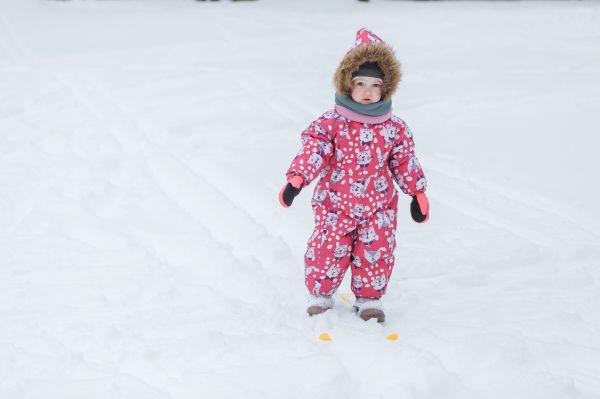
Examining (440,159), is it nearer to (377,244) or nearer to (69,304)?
(377,244)

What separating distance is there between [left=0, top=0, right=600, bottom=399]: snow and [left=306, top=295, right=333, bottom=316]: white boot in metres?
0.04

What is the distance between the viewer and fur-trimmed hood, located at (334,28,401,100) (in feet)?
9.77

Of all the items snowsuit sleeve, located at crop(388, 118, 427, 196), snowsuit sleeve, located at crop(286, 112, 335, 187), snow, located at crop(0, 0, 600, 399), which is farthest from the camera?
snowsuit sleeve, located at crop(388, 118, 427, 196)

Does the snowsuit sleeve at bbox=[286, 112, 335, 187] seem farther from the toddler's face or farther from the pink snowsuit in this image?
the toddler's face

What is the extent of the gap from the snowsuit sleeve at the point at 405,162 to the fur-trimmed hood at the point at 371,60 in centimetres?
18

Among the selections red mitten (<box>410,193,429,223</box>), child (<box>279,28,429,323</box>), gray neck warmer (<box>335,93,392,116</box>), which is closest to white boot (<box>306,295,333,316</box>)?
child (<box>279,28,429,323</box>)

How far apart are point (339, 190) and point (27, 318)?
5.00 feet

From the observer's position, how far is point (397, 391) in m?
2.64

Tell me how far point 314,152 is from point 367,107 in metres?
0.29

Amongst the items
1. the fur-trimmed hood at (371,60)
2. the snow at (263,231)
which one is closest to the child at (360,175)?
the fur-trimmed hood at (371,60)

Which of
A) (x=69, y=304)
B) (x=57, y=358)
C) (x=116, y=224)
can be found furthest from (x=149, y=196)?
(x=57, y=358)

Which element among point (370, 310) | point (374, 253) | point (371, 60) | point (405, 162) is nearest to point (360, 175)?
point (405, 162)

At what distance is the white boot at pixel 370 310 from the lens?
323 cm

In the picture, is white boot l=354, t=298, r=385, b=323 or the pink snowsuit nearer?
the pink snowsuit
